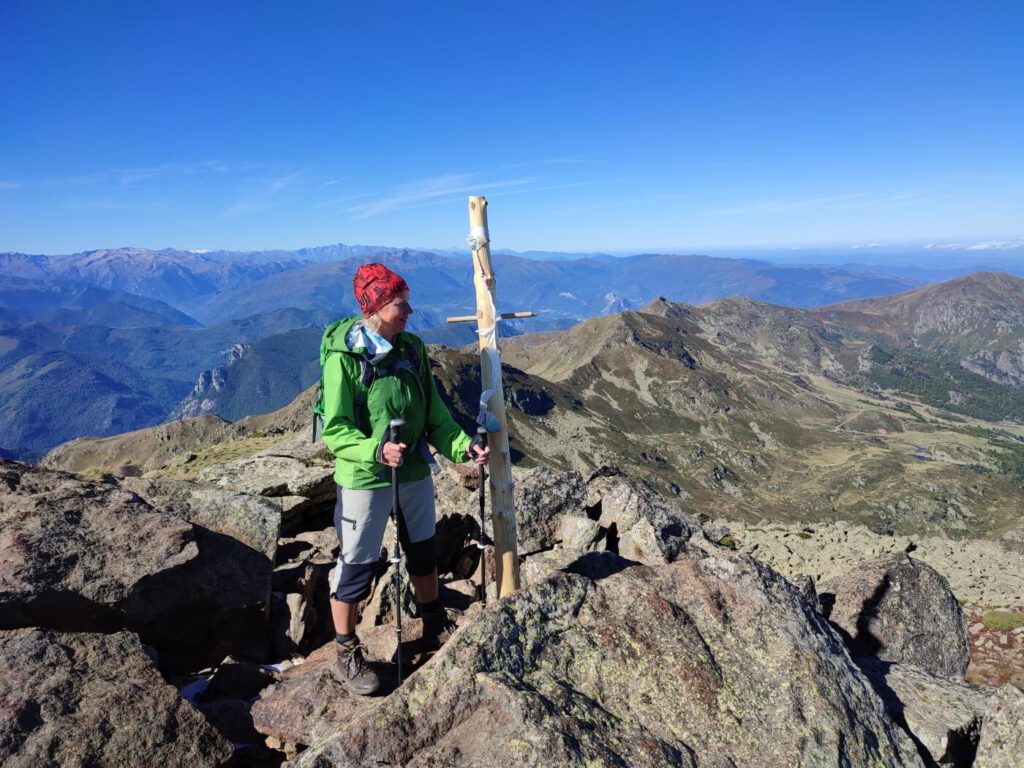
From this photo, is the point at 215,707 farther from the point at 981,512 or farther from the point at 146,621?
the point at 981,512

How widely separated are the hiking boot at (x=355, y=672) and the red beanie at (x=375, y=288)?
15.8 ft

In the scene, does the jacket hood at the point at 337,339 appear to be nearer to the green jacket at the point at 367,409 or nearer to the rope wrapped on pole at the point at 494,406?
the green jacket at the point at 367,409

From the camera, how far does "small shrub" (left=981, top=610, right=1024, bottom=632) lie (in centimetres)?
2008

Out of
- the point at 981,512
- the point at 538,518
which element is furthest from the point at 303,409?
the point at 981,512

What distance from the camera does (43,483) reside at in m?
10.4

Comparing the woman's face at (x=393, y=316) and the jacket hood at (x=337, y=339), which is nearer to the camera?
the jacket hood at (x=337, y=339)

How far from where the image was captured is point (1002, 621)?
2066cm

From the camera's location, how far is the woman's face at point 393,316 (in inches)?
295

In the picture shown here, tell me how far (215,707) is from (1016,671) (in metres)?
23.0

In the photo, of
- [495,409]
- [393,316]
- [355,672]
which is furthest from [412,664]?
[393,316]

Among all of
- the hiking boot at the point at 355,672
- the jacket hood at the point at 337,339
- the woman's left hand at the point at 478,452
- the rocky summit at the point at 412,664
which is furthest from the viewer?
the woman's left hand at the point at 478,452

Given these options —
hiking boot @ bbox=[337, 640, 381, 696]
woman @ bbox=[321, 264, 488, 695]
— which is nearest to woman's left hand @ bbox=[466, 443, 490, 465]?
woman @ bbox=[321, 264, 488, 695]

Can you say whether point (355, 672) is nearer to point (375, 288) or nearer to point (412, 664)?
point (412, 664)

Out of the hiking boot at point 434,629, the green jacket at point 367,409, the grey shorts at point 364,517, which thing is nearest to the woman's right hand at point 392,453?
the green jacket at point 367,409
